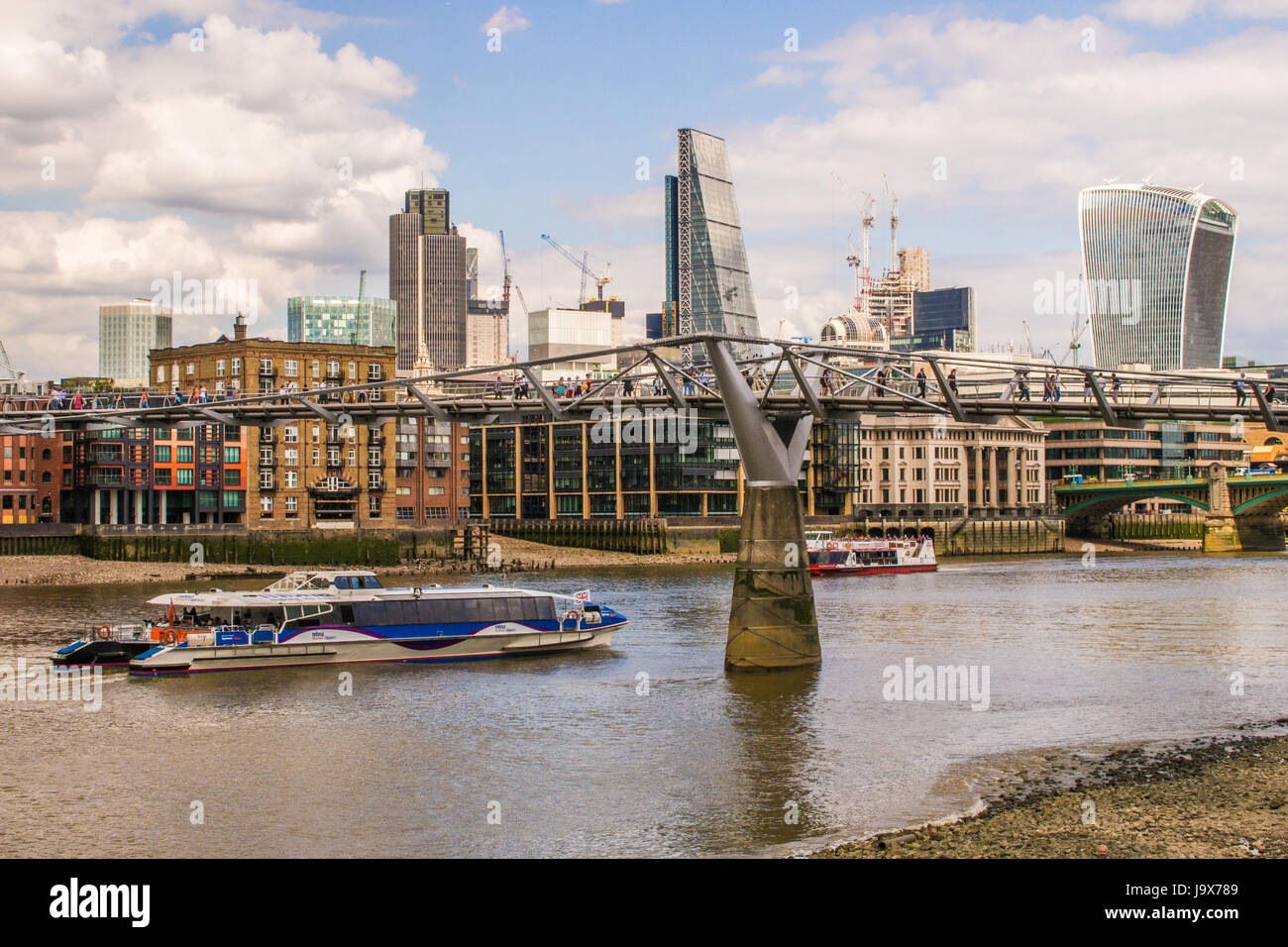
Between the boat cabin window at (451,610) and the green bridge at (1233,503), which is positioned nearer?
the boat cabin window at (451,610)

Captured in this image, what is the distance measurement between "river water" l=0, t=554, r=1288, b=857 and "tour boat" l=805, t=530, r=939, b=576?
4191 cm

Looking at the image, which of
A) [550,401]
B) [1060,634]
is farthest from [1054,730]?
[1060,634]

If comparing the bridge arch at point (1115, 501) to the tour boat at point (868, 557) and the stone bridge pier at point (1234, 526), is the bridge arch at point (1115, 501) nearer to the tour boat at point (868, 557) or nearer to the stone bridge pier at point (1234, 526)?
the stone bridge pier at point (1234, 526)

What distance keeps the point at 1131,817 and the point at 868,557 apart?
84.0 m

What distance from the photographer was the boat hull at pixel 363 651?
5000 centimetres

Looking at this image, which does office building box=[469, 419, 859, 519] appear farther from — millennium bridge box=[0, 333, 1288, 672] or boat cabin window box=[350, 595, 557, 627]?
millennium bridge box=[0, 333, 1288, 672]

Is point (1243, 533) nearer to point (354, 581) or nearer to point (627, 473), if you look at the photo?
point (627, 473)

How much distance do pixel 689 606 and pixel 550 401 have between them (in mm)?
30461

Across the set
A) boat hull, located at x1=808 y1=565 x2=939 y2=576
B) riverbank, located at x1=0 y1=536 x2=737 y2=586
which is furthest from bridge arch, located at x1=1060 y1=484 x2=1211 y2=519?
riverbank, located at x1=0 y1=536 x2=737 y2=586

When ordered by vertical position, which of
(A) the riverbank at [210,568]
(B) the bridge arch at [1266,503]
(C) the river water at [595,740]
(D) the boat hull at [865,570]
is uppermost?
(B) the bridge arch at [1266,503]

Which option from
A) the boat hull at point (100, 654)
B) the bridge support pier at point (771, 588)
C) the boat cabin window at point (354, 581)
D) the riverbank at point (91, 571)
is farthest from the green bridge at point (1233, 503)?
the boat hull at point (100, 654)

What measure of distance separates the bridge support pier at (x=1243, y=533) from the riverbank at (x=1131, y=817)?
125m

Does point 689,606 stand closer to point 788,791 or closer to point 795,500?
point 795,500

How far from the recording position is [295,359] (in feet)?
407
